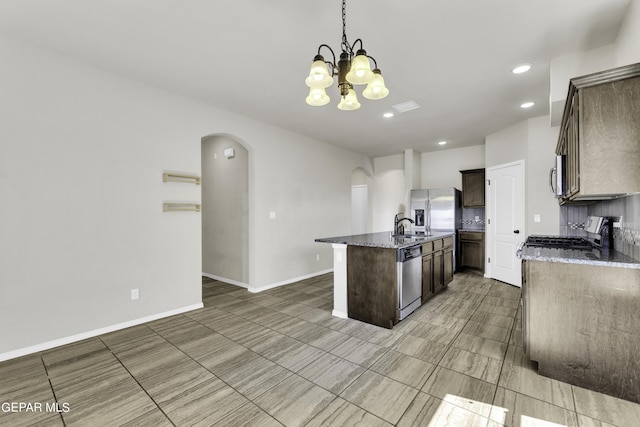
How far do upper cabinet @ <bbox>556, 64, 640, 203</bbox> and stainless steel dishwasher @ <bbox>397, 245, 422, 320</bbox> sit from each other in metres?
1.64

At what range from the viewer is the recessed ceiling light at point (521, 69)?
2987 millimetres

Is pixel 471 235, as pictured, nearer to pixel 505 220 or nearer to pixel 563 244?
pixel 505 220

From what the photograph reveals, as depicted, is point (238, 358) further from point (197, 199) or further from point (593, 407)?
point (593, 407)

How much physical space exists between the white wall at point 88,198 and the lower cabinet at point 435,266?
9.87 feet

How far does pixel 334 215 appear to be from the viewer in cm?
638

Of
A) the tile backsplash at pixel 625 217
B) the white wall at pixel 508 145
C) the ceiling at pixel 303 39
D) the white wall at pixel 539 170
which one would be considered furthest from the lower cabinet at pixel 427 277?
the white wall at pixel 508 145

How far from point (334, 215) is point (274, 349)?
3.96 meters

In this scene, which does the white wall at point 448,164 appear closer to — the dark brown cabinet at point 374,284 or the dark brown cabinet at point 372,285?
the dark brown cabinet at point 374,284

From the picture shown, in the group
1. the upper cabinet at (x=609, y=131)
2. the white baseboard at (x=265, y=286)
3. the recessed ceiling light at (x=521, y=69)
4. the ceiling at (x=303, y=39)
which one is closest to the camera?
the upper cabinet at (x=609, y=131)

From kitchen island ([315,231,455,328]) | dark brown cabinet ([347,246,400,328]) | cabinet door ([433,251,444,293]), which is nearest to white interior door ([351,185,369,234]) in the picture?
cabinet door ([433,251,444,293])

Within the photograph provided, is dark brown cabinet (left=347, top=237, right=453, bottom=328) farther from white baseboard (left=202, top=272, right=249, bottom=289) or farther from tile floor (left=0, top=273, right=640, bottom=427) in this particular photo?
white baseboard (left=202, top=272, right=249, bottom=289)

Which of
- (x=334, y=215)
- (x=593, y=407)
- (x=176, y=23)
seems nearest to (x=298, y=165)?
(x=334, y=215)

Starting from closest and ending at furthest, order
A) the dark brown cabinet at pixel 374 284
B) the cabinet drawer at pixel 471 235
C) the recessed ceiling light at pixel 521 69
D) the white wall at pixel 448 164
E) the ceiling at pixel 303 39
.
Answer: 1. the ceiling at pixel 303 39
2. the recessed ceiling light at pixel 521 69
3. the dark brown cabinet at pixel 374 284
4. the cabinet drawer at pixel 471 235
5. the white wall at pixel 448 164

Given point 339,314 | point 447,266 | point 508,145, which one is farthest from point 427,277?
point 508,145
